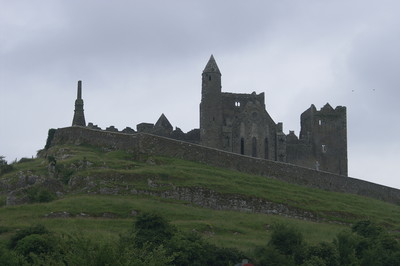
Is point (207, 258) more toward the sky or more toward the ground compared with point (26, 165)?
more toward the ground

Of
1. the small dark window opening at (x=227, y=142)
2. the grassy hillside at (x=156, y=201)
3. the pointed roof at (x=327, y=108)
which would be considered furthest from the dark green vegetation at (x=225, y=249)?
the pointed roof at (x=327, y=108)

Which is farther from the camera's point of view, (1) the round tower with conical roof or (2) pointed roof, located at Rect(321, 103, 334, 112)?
(2) pointed roof, located at Rect(321, 103, 334, 112)

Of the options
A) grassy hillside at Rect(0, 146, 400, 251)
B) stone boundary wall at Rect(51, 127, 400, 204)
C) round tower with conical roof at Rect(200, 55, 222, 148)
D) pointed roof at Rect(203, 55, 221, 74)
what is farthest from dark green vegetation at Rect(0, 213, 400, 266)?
pointed roof at Rect(203, 55, 221, 74)

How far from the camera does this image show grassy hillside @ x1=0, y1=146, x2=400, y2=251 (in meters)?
60.4

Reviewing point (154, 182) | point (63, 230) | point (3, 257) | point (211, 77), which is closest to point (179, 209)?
point (154, 182)

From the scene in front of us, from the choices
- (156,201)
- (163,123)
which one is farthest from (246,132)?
(156,201)

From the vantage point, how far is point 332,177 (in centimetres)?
8650

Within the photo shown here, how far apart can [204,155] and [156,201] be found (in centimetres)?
1356

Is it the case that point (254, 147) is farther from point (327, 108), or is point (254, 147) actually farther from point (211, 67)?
point (327, 108)

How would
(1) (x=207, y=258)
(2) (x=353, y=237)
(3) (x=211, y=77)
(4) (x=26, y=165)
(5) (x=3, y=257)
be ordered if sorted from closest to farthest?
(5) (x=3, y=257) → (1) (x=207, y=258) → (2) (x=353, y=237) → (4) (x=26, y=165) → (3) (x=211, y=77)

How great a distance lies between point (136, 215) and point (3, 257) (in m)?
18.5

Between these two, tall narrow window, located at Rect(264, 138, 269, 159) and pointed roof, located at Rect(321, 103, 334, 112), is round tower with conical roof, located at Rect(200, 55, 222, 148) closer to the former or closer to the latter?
tall narrow window, located at Rect(264, 138, 269, 159)

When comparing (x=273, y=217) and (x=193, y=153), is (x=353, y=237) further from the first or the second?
(x=193, y=153)

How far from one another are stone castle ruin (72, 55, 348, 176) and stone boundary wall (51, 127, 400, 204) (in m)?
9.17
